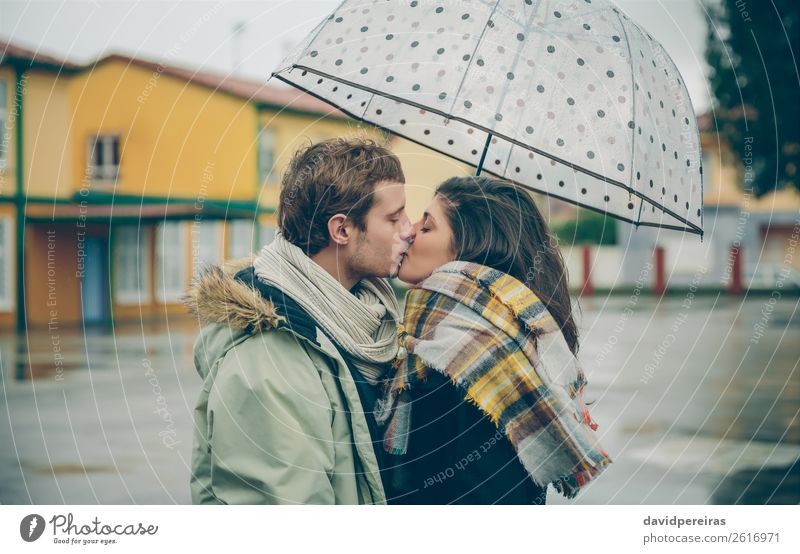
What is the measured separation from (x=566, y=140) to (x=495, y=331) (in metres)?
0.57

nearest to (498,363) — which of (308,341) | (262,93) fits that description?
(308,341)

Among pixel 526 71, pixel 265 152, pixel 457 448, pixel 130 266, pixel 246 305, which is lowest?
pixel 130 266

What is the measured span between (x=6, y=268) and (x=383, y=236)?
7550mm

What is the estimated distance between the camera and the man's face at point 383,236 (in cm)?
208

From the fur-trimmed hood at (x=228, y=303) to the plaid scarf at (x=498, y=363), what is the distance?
343 mm

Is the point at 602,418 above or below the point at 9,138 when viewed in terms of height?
below

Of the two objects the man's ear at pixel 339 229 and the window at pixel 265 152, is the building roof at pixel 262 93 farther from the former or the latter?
the man's ear at pixel 339 229

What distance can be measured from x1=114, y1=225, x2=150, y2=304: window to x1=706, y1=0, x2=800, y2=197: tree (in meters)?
9.80

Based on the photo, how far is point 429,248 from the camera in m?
2.12

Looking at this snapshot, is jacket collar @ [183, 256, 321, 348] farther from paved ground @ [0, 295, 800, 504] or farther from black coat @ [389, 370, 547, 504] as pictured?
paved ground @ [0, 295, 800, 504]

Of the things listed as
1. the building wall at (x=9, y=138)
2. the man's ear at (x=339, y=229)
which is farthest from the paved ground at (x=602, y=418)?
the man's ear at (x=339, y=229)

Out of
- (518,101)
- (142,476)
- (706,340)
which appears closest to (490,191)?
(518,101)

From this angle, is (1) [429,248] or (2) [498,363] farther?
(1) [429,248]

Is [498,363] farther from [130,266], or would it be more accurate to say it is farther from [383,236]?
[130,266]
